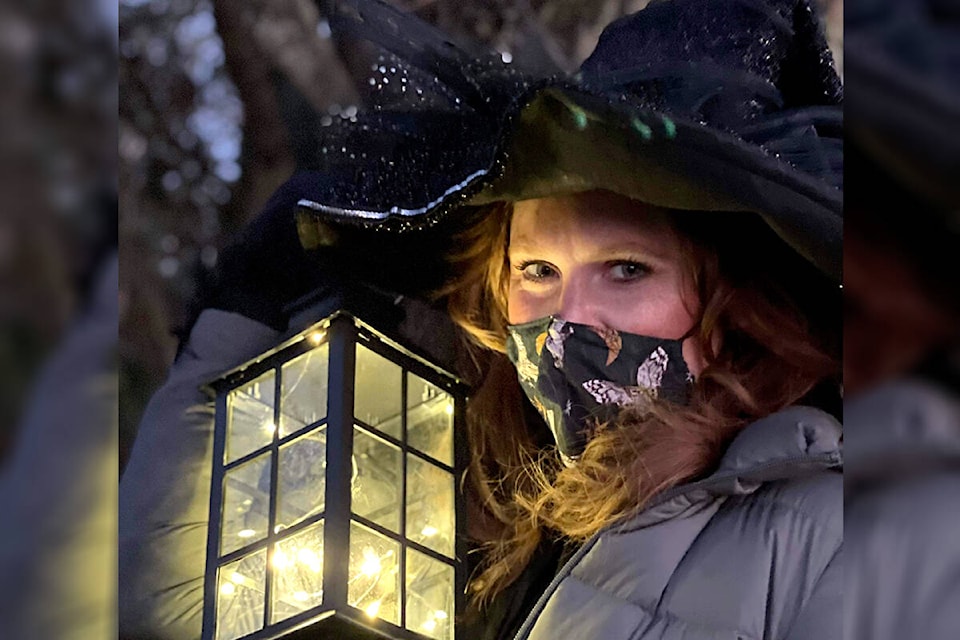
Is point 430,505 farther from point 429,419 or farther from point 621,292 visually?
point 621,292

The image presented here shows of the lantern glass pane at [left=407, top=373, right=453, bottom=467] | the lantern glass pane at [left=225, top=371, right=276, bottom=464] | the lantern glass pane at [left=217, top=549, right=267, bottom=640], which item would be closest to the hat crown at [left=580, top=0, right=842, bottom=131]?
the lantern glass pane at [left=407, top=373, right=453, bottom=467]

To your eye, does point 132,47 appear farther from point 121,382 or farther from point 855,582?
point 855,582

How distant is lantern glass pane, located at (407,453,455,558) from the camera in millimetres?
1060

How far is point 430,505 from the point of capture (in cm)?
107

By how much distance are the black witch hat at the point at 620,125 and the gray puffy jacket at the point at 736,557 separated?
0.17 metres

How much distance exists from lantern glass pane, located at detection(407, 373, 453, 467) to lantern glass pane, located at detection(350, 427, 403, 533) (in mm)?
27

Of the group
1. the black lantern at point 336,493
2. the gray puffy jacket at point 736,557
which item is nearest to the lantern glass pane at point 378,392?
the black lantern at point 336,493

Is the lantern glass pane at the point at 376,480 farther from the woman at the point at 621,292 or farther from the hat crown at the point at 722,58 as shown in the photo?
the hat crown at the point at 722,58

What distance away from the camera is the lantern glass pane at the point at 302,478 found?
41.6 inches

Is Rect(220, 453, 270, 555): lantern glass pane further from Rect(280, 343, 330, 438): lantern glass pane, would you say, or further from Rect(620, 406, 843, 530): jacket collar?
Rect(620, 406, 843, 530): jacket collar

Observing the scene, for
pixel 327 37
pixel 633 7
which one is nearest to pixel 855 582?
pixel 633 7

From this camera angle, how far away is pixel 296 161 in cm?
110

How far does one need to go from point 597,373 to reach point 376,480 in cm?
24

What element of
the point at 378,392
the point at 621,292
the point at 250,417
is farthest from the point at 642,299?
the point at 250,417
